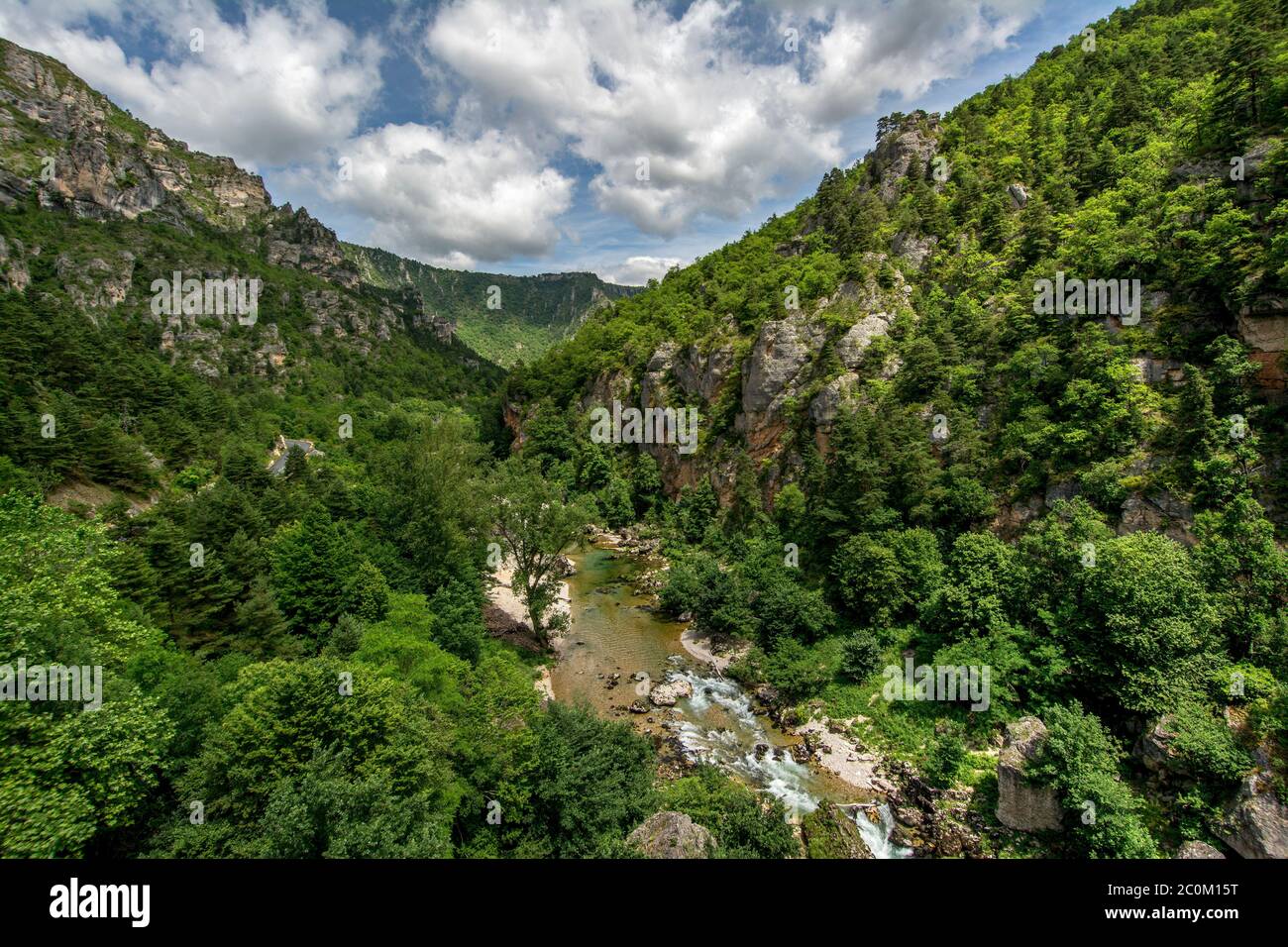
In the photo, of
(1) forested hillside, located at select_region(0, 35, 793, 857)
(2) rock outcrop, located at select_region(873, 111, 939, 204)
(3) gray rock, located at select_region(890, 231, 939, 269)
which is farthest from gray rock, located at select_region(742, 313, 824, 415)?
(1) forested hillside, located at select_region(0, 35, 793, 857)

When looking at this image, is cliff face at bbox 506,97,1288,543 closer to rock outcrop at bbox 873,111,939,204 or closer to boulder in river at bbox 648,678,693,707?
rock outcrop at bbox 873,111,939,204

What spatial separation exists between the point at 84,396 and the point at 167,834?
149 ft

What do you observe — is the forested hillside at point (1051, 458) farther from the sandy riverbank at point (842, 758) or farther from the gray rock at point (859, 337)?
the sandy riverbank at point (842, 758)

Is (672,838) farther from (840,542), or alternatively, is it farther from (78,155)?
(78,155)

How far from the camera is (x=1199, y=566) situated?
18469 mm

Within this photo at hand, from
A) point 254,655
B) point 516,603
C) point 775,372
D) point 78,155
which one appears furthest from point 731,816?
point 78,155

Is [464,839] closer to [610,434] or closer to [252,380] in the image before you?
[610,434]

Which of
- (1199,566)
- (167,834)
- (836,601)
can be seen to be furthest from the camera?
(836,601)

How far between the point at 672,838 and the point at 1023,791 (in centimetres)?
1219

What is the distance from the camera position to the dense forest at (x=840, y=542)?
1358 centimetres

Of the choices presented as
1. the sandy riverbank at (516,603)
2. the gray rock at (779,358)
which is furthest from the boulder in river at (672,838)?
the gray rock at (779,358)

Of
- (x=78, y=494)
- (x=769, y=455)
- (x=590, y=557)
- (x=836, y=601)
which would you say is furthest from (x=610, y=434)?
(x=78, y=494)
